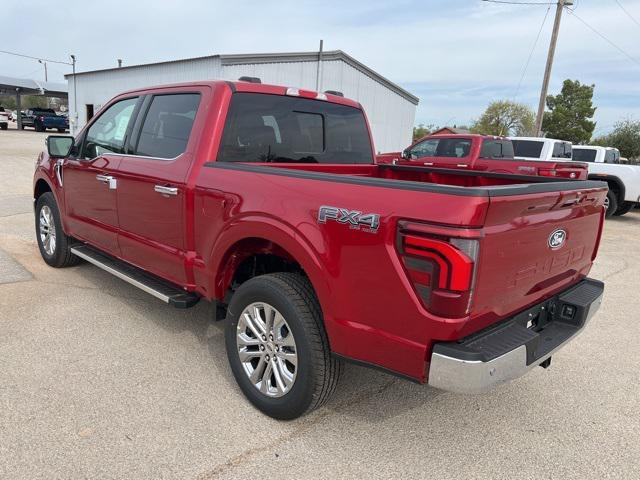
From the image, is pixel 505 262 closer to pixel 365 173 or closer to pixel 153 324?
pixel 365 173

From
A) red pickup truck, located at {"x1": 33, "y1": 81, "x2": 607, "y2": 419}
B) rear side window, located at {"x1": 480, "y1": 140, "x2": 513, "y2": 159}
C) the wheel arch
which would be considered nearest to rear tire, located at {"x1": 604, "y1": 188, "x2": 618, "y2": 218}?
rear side window, located at {"x1": 480, "y1": 140, "x2": 513, "y2": 159}

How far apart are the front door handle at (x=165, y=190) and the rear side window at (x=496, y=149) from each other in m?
9.57

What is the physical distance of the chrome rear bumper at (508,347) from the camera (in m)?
2.02

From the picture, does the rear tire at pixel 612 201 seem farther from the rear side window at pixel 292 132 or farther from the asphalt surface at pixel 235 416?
the rear side window at pixel 292 132

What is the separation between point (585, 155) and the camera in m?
14.0

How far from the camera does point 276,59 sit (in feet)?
60.4

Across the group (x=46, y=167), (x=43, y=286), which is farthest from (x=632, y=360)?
(x=46, y=167)

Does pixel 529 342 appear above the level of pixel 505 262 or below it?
below

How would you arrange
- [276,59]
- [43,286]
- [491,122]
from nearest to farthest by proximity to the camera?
[43,286]
[276,59]
[491,122]

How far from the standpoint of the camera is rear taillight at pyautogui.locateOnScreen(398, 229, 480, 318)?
194cm

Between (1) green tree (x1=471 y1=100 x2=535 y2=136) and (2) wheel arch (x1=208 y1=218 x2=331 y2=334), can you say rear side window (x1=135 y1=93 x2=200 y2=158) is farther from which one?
(1) green tree (x1=471 y1=100 x2=535 y2=136)

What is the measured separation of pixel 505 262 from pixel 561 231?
614 millimetres

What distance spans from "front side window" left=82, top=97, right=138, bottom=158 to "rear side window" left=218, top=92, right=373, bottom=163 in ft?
3.91

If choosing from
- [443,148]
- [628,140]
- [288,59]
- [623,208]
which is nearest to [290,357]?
[443,148]
